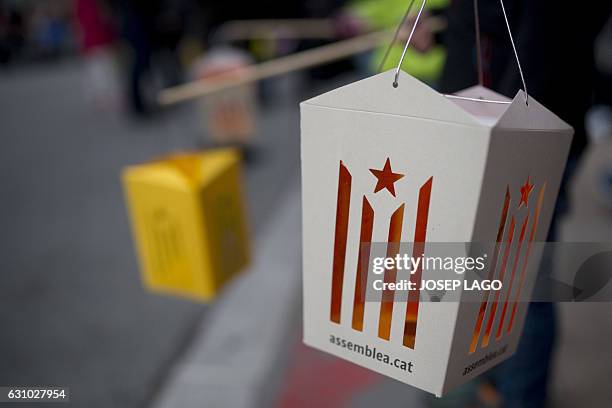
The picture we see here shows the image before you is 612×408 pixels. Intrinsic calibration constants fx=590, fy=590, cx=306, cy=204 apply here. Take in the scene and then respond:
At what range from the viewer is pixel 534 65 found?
1.24m

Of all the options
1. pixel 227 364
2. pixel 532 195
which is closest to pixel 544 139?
pixel 532 195

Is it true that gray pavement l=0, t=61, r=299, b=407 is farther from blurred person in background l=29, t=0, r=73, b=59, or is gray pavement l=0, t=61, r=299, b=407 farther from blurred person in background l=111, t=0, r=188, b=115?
blurred person in background l=29, t=0, r=73, b=59

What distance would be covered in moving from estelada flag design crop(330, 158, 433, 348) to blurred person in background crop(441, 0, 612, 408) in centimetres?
50

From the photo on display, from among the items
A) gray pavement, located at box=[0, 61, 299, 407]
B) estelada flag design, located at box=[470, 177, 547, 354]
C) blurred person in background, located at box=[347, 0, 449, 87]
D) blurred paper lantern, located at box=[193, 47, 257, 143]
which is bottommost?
gray pavement, located at box=[0, 61, 299, 407]

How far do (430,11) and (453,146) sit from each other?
3.87ft

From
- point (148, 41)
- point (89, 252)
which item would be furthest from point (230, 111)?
point (148, 41)

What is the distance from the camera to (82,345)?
2.15m

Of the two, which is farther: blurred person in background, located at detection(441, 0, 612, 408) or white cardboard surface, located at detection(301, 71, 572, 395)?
blurred person in background, located at detection(441, 0, 612, 408)

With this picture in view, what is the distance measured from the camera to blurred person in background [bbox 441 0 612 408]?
1.23 meters

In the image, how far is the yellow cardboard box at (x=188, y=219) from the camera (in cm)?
168

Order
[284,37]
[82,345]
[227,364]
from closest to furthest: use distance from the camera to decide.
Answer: [227,364] → [82,345] → [284,37]

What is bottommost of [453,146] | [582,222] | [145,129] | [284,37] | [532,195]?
[145,129]

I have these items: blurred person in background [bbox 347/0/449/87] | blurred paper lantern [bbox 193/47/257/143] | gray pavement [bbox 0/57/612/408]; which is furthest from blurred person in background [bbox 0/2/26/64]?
blurred person in background [bbox 347/0/449/87]

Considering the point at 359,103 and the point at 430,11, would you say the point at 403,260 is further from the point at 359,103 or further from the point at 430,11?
the point at 430,11
